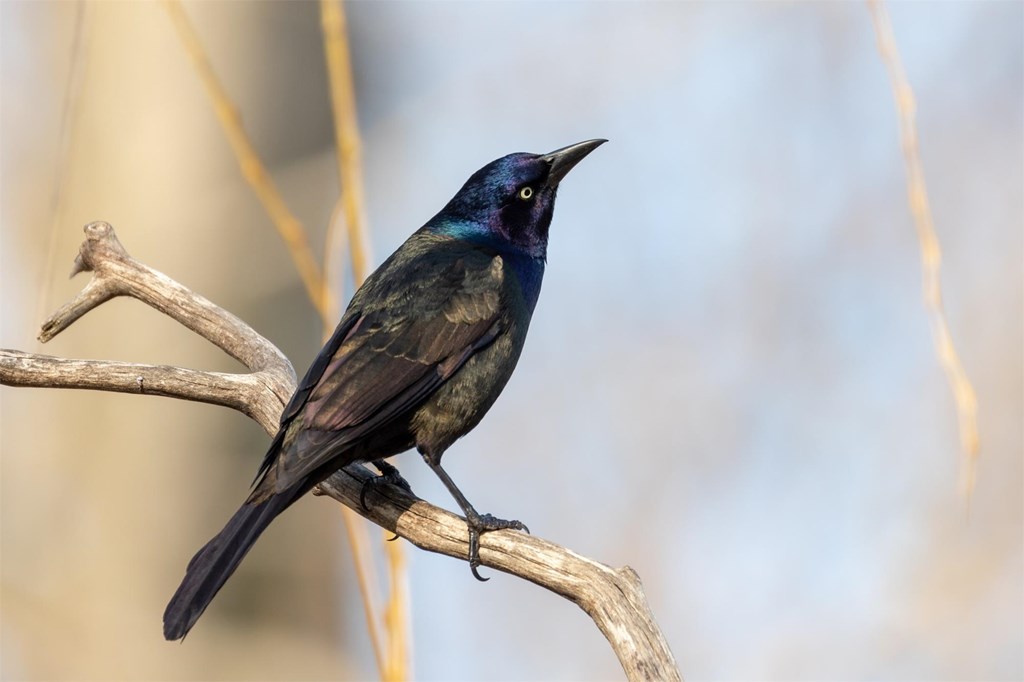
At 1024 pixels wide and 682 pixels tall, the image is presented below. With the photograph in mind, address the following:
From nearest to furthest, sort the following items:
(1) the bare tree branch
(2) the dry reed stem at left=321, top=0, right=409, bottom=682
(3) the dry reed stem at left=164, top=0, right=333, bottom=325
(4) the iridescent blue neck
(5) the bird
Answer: (2) the dry reed stem at left=321, top=0, right=409, bottom=682, (1) the bare tree branch, (3) the dry reed stem at left=164, top=0, right=333, bottom=325, (5) the bird, (4) the iridescent blue neck

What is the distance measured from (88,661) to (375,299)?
9.23 ft

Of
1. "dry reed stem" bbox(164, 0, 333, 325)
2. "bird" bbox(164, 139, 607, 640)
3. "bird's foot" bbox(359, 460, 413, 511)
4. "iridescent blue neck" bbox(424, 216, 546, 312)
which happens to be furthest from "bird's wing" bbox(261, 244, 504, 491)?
"dry reed stem" bbox(164, 0, 333, 325)

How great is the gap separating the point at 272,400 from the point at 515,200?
1.32m

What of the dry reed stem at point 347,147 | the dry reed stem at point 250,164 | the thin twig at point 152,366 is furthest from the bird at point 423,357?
the dry reed stem at point 347,147

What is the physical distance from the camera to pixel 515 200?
424 cm

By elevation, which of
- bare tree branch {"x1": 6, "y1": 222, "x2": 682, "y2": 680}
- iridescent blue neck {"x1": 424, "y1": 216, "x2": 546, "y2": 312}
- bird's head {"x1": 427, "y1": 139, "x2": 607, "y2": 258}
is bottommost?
bare tree branch {"x1": 6, "y1": 222, "x2": 682, "y2": 680}

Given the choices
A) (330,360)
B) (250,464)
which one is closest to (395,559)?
(330,360)

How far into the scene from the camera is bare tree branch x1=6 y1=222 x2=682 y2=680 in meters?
2.58

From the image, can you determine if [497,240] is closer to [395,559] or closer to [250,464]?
[395,559]

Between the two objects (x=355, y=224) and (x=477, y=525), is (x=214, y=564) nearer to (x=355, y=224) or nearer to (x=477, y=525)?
(x=477, y=525)

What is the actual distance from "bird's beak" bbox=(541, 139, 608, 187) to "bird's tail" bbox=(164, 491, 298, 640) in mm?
1752

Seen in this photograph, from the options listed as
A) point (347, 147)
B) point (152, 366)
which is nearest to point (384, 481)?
point (152, 366)

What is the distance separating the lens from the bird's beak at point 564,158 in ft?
13.9

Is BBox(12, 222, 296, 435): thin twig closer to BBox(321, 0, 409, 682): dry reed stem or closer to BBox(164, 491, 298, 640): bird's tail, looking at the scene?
BBox(164, 491, 298, 640): bird's tail
